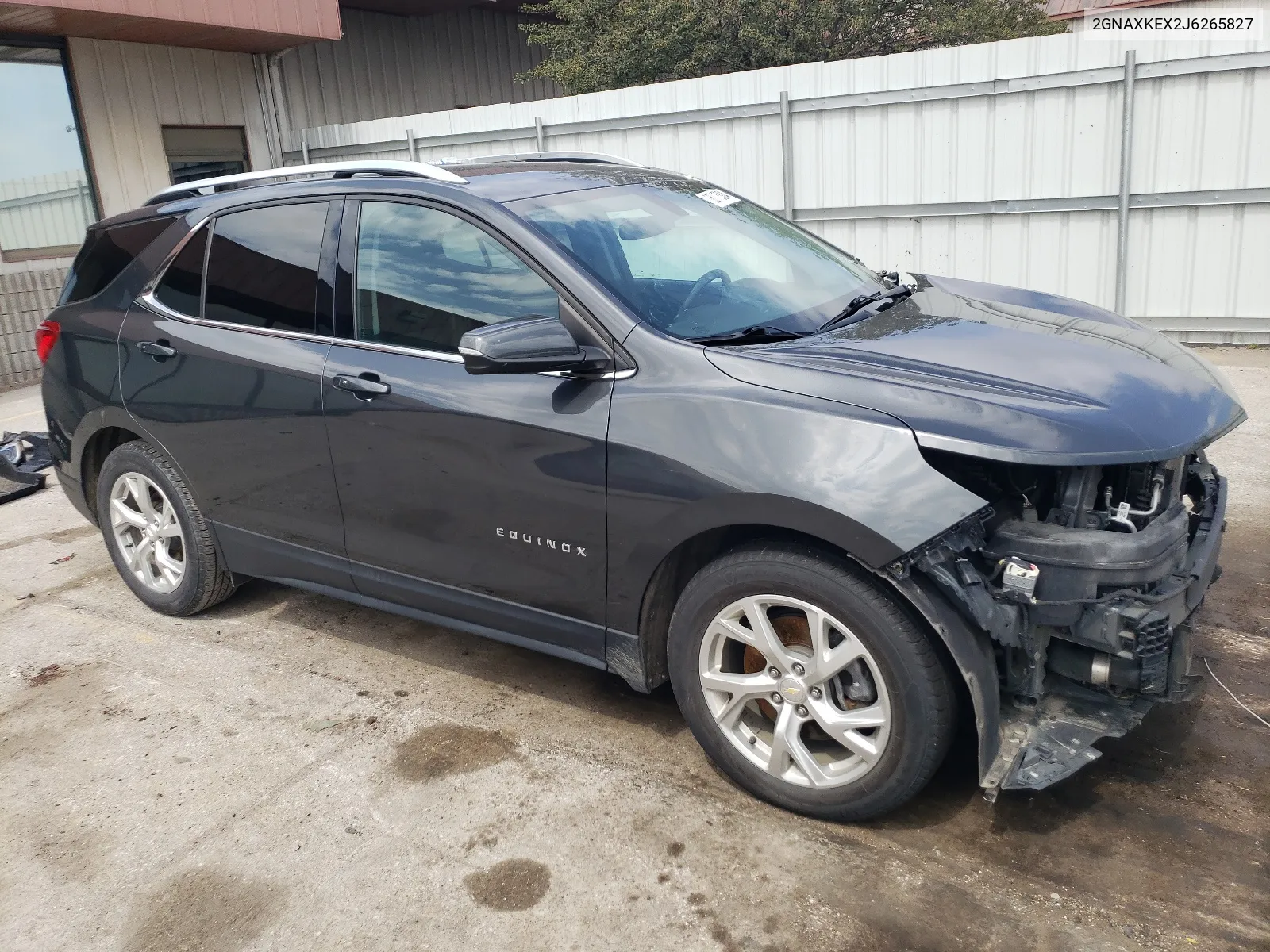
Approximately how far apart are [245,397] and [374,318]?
695mm

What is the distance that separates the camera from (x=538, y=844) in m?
2.88

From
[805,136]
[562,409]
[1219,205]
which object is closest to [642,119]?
[805,136]

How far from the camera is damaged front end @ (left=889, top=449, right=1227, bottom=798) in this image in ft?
8.30

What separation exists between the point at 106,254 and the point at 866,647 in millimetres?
3759

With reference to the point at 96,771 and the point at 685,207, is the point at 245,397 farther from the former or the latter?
the point at 685,207

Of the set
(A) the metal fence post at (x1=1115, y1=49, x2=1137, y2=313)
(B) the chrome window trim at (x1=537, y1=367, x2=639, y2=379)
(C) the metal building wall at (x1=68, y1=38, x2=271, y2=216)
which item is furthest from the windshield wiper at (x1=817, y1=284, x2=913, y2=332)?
(C) the metal building wall at (x1=68, y1=38, x2=271, y2=216)

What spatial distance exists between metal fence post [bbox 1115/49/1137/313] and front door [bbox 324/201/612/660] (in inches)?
275

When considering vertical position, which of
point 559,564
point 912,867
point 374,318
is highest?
point 374,318

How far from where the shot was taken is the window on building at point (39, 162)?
1088 centimetres

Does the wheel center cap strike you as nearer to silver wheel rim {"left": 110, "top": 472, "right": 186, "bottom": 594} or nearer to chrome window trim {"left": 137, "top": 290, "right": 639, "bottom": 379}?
chrome window trim {"left": 137, "top": 290, "right": 639, "bottom": 379}

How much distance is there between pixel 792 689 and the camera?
2.81 m

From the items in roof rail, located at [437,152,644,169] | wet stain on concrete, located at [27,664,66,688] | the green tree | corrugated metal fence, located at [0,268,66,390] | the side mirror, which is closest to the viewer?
the side mirror

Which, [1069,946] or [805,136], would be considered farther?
[805,136]

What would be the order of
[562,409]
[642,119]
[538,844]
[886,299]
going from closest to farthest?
[538,844], [562,409], [886,299], [642,119]
